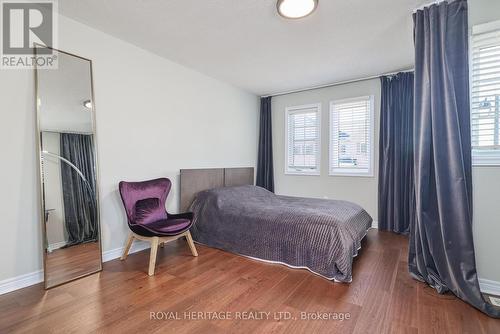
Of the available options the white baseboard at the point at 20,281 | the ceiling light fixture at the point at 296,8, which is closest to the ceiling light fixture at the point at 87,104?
the white baseboard at the point at 20,281

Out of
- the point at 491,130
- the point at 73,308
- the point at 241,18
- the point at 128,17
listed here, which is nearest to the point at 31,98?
the point at 128,17

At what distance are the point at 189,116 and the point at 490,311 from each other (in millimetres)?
3670

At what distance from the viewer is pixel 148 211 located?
278 centimetres

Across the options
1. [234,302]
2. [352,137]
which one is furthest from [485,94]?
[234,302]

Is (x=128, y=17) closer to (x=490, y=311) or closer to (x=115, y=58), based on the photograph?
(x=115, y=58)

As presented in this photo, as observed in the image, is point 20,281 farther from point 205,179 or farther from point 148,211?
point 205,179

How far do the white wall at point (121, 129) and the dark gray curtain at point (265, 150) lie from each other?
54cm

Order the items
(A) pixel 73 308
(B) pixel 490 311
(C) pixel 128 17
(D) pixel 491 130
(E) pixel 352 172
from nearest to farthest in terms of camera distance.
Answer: (B) pixel 490 311, (A) pixel 73 308, (D) pixel 491 130, (C) pixel 128 17, (E) pixel 352 172

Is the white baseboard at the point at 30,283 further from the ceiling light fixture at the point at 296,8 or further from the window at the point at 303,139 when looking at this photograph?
the window at the point at 303,139

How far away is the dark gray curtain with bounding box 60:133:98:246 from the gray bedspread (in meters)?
1.26

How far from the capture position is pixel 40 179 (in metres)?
2.19

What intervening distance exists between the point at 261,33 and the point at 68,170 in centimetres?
240

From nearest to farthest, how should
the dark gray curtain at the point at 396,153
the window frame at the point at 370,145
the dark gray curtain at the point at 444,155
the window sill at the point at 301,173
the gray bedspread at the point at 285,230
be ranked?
the dark gray curtain at the point at 444,155
the gray bedspread at the point at 285,230
the dark gray curtain at the point at 396,153
the window frame at the point at 370,145
the window sill at the point at 301,173

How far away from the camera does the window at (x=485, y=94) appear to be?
1942 millimetres
